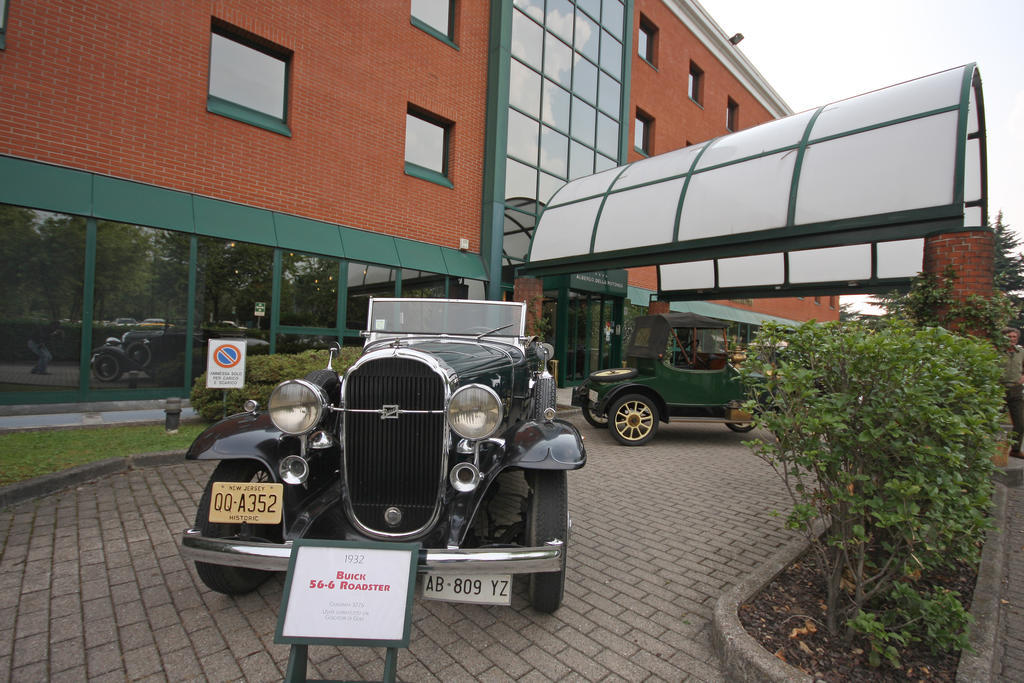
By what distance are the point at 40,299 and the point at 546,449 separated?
24.4 feet

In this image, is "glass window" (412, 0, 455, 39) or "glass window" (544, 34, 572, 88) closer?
"glass window" (412, 0, 455, 39)

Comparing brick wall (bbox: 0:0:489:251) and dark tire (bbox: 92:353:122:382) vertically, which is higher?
brick wall (bbox: 0:0:489:251)

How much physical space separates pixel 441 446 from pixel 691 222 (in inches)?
285

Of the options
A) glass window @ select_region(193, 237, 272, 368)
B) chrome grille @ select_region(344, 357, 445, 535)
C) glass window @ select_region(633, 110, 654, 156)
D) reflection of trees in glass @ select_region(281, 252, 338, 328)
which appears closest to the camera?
chrome grille @ select_region(344, 357, 445, 535)

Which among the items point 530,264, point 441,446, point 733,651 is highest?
point 530,264

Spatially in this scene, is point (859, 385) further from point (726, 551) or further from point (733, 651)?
point (726, 551)

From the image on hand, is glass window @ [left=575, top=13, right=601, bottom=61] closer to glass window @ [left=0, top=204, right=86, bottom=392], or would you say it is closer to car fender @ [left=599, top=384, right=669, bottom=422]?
car fender @ [left=599, top=384, right=669, bottom=422]

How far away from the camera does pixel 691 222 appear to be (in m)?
8.26

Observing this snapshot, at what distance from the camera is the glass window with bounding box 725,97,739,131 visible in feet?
70.7

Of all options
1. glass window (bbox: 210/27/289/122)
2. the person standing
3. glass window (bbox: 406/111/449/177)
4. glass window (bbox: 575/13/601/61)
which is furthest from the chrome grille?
glass window (bbox: 575/13/601/61)

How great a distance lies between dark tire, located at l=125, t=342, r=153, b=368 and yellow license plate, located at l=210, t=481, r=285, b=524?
6.14 metres

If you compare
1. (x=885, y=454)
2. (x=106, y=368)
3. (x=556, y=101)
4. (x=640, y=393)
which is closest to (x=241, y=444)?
(x=885, y=454)

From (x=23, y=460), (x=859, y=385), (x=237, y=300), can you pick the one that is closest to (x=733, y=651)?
(x=859, y=385)

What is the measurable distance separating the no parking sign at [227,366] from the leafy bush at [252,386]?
27 centimetres
